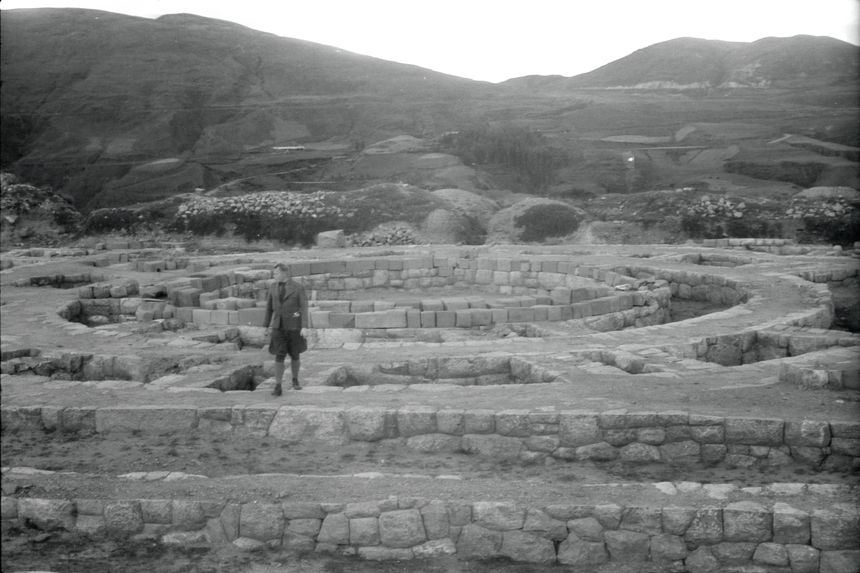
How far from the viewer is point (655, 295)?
1778 cm

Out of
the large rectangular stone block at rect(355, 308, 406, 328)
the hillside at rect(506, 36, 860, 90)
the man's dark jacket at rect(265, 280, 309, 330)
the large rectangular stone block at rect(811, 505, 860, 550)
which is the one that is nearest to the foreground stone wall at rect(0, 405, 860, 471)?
the man's dark jacket at rect(265, 280, 309, 330)

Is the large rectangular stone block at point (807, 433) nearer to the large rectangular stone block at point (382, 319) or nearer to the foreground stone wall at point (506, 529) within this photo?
the foreground stone wall at point (506, 529)

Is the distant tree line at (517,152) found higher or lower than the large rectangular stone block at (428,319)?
higher

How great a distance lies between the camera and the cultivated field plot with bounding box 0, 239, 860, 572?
6988mm

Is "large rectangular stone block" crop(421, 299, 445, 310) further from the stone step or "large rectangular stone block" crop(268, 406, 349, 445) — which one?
the stone step

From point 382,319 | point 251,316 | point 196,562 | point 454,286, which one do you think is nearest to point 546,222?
point 454,286

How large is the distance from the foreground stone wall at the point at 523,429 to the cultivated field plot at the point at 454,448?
0.02 meters

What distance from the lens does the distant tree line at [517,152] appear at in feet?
157

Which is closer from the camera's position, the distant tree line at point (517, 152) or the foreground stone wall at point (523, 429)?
the foreground stone wall at point (523, 429)

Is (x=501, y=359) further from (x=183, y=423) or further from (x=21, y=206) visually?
(x=21, y=206)

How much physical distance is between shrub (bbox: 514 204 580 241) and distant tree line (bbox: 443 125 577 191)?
404 inches

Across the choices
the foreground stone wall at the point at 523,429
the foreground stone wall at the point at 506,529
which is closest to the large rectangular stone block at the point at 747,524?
the foreground stone wall at the point at 506,529

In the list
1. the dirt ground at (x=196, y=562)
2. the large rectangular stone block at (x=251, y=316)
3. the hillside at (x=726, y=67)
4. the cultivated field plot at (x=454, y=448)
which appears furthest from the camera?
the hillside at (x=726, y=67)

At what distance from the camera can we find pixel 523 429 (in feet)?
28.4
